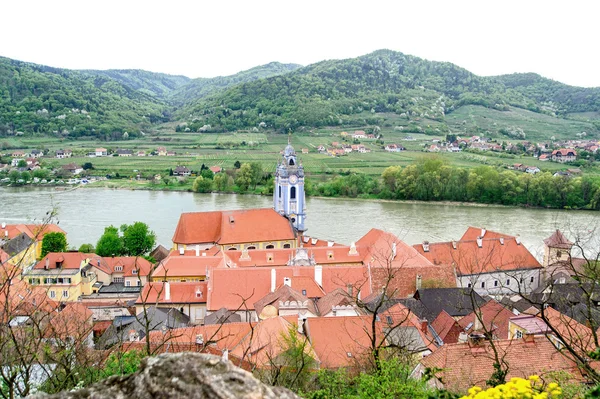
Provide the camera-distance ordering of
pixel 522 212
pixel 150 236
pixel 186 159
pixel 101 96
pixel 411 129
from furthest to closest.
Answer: pixel 101 96 < pixel 411 129 < pixel 186 159 < pixel 522 212 < pixel 150 236

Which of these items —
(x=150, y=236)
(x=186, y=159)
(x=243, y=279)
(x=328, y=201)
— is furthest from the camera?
(x=186, y=159)

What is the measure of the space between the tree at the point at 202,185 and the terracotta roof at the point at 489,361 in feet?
138

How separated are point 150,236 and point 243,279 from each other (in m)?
11.6

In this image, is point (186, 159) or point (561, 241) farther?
point (186, 159)

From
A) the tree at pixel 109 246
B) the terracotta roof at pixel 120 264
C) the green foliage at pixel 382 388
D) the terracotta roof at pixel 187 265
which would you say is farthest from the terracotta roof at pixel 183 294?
the green foliage at pixel 382 388

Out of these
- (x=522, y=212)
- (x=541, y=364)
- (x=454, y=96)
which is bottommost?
(x=522, y=212)

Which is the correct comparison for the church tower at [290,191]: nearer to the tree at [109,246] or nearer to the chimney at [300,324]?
the tree at [109,246]

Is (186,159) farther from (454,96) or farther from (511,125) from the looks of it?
(454,96)

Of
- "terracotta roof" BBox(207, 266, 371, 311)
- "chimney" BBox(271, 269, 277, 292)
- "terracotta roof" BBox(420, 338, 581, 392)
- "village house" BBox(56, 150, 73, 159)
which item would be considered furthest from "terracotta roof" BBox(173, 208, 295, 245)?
"village house" BBox(56, 150, 73, 159)

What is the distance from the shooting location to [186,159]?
70.5m

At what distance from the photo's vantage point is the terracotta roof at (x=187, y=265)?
67.2 ft

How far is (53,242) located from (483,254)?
2079 centimetres

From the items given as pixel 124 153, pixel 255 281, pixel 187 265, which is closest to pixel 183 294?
pixel 255 281

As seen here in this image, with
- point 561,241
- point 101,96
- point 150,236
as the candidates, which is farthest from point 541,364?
point 101,96
